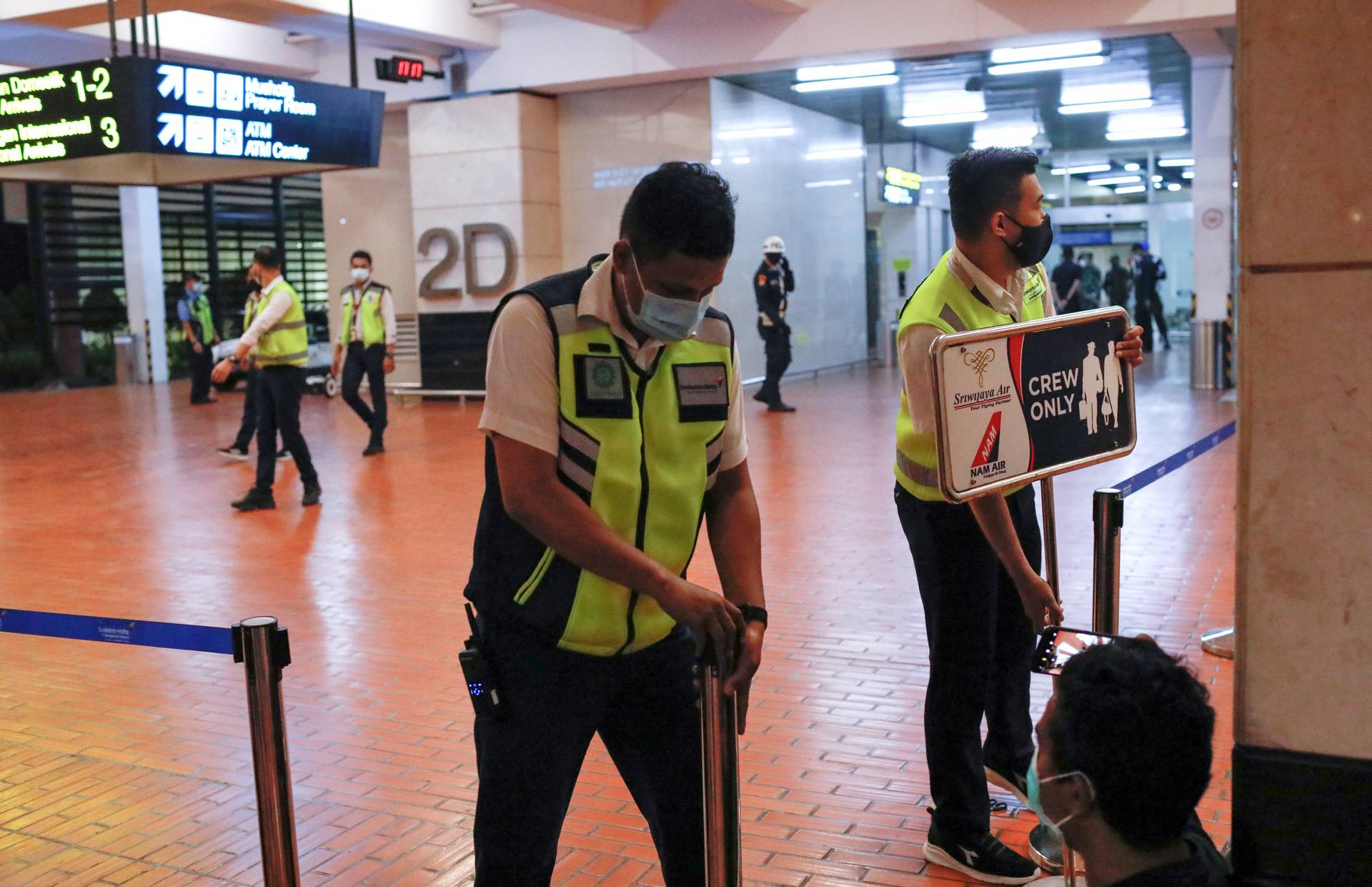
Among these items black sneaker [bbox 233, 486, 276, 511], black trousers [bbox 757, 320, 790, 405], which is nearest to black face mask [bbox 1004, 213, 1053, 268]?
black sneaker [bbox 233, 486, 276, 511]

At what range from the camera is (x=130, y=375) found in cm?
2202

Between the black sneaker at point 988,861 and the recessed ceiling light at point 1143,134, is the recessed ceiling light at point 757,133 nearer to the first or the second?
the recessed ceiling light at point 1143,134

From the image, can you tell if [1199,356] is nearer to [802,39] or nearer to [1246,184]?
[802,39]

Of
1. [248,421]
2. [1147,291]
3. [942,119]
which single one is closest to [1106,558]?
[248,421]

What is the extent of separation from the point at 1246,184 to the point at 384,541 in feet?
21.5

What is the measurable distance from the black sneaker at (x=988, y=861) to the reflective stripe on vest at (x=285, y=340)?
6962mm

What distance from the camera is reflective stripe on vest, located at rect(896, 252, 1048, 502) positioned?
2.98 m

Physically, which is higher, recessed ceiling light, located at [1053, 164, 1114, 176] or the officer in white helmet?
recessed ceiling light, located at [1053, 164, 1114, 176]

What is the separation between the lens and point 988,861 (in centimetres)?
319

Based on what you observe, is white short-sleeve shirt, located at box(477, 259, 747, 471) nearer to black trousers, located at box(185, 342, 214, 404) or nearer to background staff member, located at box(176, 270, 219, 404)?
black trousers, located at box(185, 342, 214, 404)

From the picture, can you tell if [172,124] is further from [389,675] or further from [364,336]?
[389,675]

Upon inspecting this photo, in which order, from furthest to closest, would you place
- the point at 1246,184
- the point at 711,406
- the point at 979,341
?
the point at 979,341 < the point at 711,406 < the point at 1246,184

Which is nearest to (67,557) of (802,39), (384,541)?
(384,541)

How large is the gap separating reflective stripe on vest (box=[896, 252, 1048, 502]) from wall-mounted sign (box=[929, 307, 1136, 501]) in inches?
6.2
